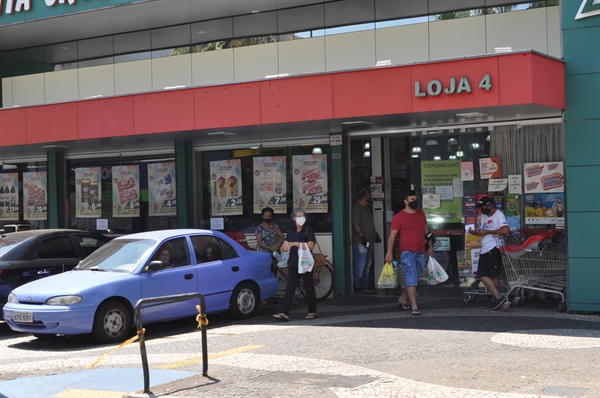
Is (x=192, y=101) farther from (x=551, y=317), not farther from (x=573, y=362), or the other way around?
(x=573, y=362)

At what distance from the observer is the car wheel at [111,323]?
10.2 meters

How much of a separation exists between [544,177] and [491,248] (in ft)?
5.99

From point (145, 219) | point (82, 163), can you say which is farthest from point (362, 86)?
point (82, 163)

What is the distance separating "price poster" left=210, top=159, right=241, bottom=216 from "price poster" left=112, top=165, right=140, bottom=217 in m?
2.12

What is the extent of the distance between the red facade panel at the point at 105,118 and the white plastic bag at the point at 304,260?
4416 mm

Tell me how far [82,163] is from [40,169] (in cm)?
128

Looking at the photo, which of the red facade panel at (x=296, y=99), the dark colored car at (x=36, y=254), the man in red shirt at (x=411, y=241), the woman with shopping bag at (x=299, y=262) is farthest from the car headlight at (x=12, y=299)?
the man in red shirt at (x=411, y=241)

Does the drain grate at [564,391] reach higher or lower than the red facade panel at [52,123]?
lower

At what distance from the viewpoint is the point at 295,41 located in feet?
49.6

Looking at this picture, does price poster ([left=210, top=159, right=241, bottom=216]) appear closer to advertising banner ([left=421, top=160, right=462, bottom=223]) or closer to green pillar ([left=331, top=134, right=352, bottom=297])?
green pillar ([left=331, top=134, right=352, bottom=297])

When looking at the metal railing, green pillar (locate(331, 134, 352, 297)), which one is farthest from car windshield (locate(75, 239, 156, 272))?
green pillar (locate(331, 134, 352, 297))

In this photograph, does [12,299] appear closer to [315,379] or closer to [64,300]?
[64,300]

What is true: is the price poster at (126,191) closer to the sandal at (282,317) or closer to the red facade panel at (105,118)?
the red facade panel at (105,118)

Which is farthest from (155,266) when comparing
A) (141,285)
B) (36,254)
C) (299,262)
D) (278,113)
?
(278,113)
